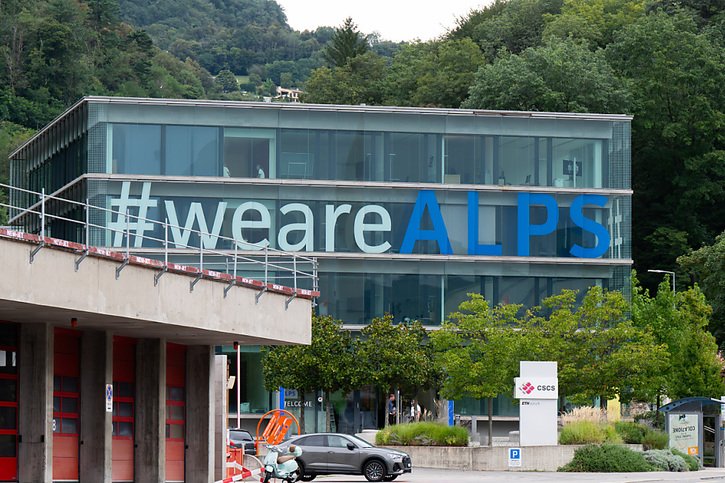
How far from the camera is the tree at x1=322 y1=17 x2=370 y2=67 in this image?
13088cm

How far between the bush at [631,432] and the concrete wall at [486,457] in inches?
58.1

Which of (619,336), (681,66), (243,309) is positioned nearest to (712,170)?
(681,66)

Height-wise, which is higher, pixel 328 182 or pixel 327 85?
pixel 327 85

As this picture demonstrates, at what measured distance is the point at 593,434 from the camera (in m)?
47.7

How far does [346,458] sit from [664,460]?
38.2ft

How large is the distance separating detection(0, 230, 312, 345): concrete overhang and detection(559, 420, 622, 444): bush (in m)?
14.6

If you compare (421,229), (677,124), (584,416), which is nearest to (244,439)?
(584,416)

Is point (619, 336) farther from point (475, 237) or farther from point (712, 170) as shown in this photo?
point (712, 170)

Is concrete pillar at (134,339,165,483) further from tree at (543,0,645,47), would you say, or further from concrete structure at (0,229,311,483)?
tree at (543,0,645,47)

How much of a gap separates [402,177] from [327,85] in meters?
40.6

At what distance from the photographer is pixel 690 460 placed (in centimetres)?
4881

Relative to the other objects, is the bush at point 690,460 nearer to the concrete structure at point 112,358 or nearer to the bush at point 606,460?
the bush at point 606,460

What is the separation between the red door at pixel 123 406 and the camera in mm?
33500

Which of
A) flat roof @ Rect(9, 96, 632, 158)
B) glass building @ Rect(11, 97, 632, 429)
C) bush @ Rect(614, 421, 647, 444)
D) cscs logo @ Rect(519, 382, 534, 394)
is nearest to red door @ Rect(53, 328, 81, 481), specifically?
cscs logo @ Rect(519, 382, 534, 394)
